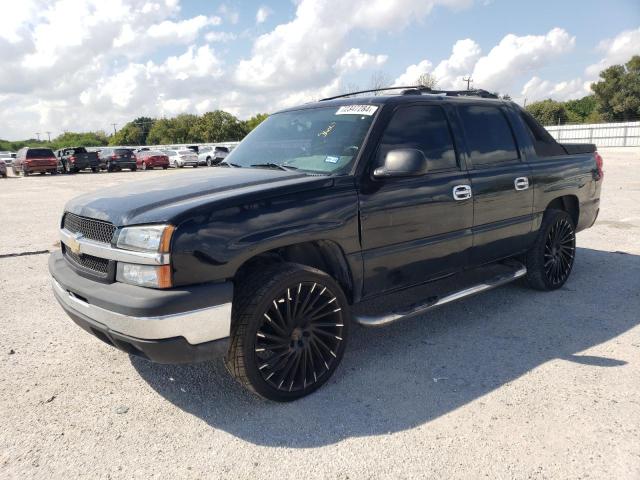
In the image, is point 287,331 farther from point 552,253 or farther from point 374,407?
point 552,253

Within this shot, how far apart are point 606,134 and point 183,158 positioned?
109 feet

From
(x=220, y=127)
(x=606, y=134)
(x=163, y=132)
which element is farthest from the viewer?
(x=163, y=132)

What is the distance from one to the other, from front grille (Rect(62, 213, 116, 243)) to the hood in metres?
0.04

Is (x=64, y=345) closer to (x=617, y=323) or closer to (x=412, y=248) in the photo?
(x=412, y=248)

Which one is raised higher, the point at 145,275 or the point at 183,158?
the point at 183,158

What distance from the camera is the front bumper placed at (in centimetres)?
258

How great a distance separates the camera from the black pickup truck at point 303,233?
2.68m

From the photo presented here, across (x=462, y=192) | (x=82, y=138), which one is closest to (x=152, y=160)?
(x=462, y=192)

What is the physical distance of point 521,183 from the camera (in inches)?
177

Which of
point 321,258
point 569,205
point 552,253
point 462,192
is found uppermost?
point 462,192

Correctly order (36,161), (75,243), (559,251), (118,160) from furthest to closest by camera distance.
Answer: (118,160), (36,161), (559,251), (75,243)

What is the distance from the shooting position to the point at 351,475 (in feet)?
7.94

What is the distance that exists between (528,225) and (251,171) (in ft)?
8.66

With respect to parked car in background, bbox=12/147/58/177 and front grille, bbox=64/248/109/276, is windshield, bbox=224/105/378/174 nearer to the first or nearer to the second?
front grille, bbox=64/248/109/276
